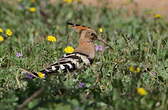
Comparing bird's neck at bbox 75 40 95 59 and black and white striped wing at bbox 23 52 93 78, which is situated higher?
bird's neck at bbox 75 40 95 59

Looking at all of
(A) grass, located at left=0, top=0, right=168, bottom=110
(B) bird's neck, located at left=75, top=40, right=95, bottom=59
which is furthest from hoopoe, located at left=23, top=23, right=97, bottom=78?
(A) grass, located at left=0, top=0, right=168, bottom=110

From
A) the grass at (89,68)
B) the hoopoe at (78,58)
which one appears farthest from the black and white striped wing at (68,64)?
the grass at (89,68)

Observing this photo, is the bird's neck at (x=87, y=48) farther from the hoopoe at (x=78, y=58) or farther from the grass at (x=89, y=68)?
the grass at (x=89, y=68)

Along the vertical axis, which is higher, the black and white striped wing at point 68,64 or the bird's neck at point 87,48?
the bird's neck at point 87,48

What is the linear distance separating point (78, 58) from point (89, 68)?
0.26 metres

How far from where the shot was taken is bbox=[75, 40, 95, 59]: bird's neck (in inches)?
201

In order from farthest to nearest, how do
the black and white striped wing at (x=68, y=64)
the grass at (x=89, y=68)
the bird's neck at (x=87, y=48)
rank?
the bird's neck at (x=87, y=48) → the black and white striped wing at (x=68, y=64) → the grass at (x=89, y=68)

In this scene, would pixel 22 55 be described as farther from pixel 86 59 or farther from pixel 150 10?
pixel 150 10

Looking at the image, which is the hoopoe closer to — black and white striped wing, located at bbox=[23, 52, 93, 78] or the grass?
black and white striped wing, located at bbox=[23, 52, 93, 78]

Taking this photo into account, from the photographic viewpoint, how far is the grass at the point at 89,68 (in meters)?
3.37

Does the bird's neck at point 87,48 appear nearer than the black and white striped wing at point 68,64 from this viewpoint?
No

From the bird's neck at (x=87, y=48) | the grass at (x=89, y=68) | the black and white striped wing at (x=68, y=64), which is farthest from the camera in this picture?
the bird's neck at (x=87, y=48)

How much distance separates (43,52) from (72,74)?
772 mm

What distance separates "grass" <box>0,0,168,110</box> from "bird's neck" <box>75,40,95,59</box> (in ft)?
0.36
